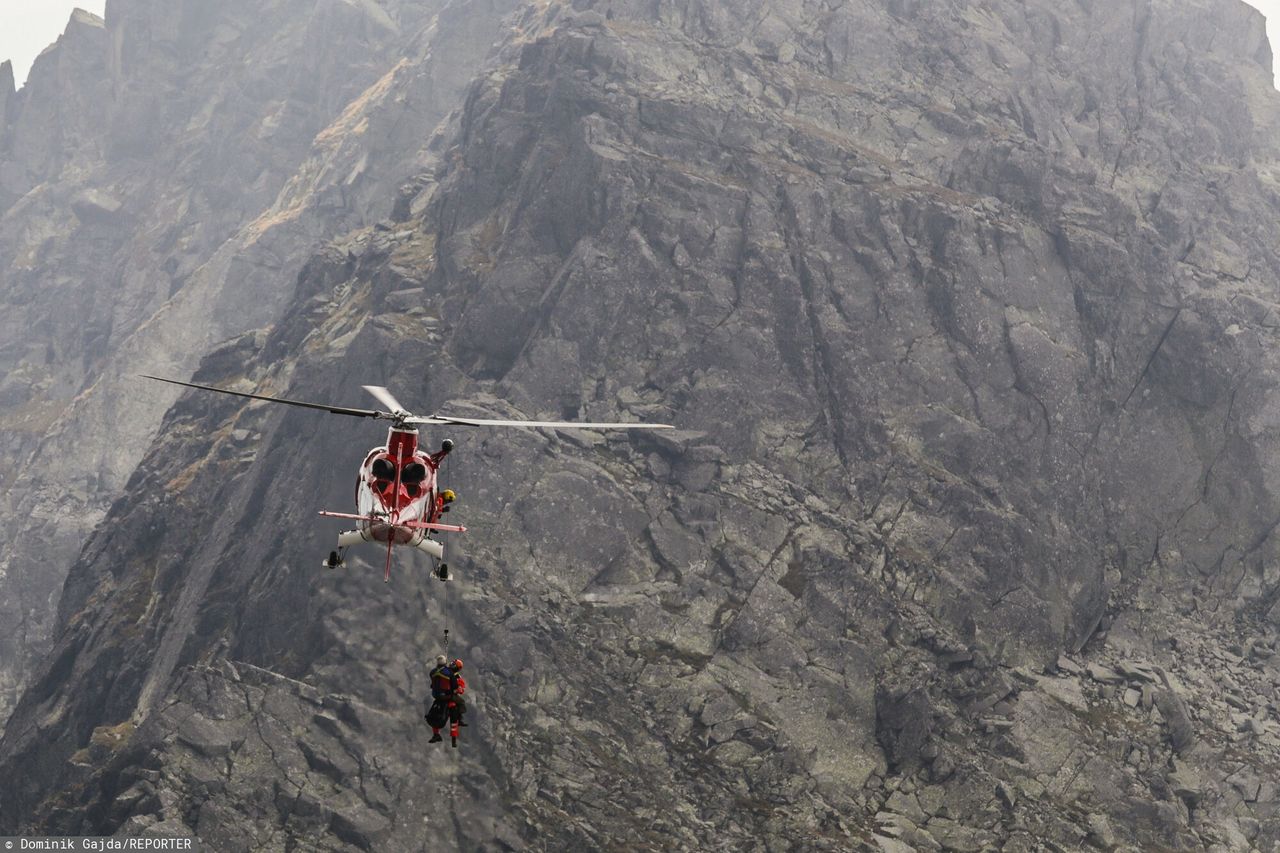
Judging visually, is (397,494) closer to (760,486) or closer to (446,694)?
(446,694)

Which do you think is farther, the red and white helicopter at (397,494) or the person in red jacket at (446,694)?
the person in red jacket at (446,694)

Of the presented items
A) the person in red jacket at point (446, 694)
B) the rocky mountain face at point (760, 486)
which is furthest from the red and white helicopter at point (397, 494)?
the rocky mountain face at point (760, 486)

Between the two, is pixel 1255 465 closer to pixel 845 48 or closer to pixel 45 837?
pixel 845 48

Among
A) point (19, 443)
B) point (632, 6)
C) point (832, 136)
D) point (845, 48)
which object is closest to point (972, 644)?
point (832, 136)

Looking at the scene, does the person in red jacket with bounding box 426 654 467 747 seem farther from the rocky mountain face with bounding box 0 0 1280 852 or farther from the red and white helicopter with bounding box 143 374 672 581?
the rocky mountain face with bounding box 0 0 1280 852

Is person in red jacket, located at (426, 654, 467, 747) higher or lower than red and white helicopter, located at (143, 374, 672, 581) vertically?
lower

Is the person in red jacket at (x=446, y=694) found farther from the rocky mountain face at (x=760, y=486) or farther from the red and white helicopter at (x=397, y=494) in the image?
the rocky mountain face at (x=760, y=486)

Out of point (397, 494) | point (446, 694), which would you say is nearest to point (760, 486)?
point (446, 694)

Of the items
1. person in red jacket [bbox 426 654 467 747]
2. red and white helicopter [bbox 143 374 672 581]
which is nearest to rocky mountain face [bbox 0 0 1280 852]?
person in red jacket [bbox 426 654 467 747]
